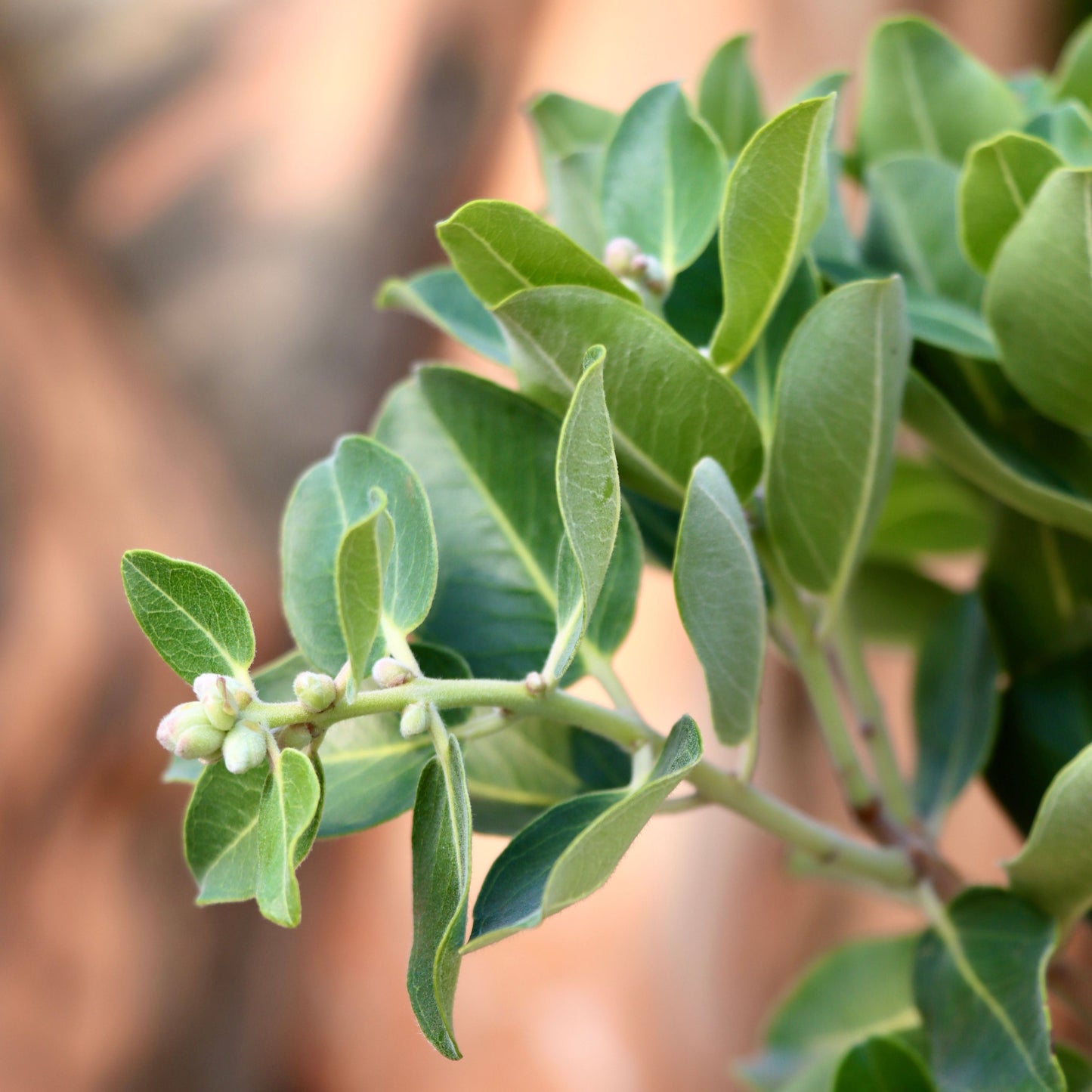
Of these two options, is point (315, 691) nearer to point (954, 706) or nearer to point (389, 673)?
point (389, 673)

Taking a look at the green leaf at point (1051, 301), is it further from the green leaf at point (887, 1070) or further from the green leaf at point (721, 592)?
the green leaf at point (887, 1070)

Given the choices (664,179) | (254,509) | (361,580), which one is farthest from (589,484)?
(254,509)

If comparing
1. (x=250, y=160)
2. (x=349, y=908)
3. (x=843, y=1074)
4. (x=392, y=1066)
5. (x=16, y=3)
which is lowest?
(x=392, y=1066)

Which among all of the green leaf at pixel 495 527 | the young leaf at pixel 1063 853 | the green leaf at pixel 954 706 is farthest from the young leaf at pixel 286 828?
the green leaf at pixel 954 706

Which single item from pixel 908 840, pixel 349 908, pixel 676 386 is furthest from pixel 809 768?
pixel 676 386

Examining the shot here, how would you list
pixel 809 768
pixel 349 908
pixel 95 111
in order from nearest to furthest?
pixel 95 111 → pixel 349 908 → pixel 809 768

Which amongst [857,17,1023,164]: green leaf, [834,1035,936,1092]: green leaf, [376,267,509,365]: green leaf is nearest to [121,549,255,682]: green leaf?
[376,267,509,365]: green leaf

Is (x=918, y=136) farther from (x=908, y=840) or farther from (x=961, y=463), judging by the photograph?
(x=908, y=840)
